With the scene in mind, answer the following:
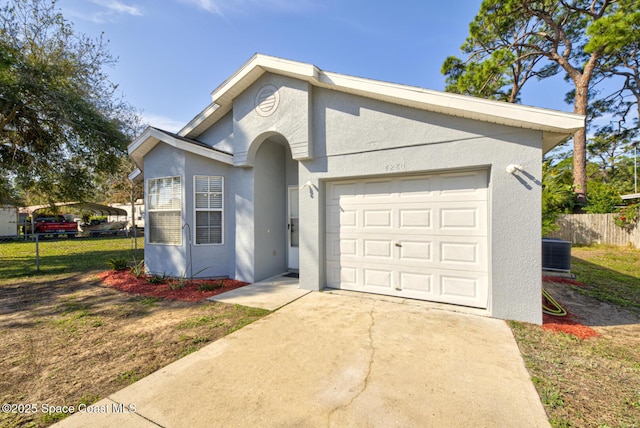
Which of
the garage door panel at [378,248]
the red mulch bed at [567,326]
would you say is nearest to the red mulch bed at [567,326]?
the red mulch bed at [567,326]

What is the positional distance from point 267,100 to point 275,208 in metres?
2.86

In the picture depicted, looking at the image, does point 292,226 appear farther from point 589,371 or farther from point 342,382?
point 589,371

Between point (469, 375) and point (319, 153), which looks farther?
point (319, 153)

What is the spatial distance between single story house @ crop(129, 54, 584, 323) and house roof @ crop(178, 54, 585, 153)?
→ 0.02 meters

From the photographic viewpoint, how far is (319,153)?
593 centimetres

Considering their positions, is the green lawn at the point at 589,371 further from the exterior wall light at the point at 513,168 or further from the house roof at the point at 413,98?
the house roof at the point at 413,98

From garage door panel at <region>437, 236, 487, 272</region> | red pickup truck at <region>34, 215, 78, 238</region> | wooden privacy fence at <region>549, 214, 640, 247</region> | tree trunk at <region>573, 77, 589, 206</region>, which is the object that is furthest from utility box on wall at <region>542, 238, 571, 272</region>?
red pickup truck at <region>34, 215, 78, 238</region>

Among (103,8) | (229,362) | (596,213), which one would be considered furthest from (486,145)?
(596,213)

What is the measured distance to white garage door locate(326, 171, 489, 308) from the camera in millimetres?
4824

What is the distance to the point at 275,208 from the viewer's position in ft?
24.7

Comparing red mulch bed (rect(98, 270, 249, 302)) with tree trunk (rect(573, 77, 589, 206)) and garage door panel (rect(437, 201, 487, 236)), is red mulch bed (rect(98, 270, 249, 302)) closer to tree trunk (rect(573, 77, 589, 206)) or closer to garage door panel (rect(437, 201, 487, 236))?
garage door panel (rect(437, 201, 487, 236))

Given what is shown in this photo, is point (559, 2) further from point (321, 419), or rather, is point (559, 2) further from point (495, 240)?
point (321, 419)

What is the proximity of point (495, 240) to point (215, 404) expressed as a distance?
4641 mm

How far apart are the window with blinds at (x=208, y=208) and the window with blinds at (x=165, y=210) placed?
0.48 meters
